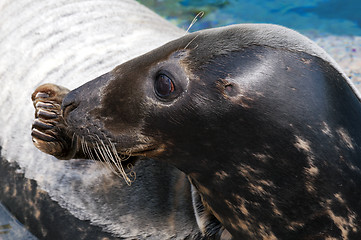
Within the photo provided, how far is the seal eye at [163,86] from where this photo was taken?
2.10 meters

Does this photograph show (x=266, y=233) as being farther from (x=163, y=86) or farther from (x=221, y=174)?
(x=163, y=86)

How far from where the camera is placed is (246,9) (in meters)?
6.72

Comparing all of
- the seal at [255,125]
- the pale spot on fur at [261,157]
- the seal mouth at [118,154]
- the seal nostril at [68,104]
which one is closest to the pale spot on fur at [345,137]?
the seal at [255,125]

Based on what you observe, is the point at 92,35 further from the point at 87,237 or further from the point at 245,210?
the point at 245,210

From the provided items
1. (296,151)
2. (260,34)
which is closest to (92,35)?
(260,34)

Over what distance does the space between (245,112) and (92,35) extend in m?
1.70

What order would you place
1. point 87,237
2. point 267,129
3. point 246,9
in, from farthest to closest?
point 246,9, point 87,237, point 267,129

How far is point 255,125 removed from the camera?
2.03 meters

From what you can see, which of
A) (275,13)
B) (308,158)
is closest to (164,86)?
(308,158)

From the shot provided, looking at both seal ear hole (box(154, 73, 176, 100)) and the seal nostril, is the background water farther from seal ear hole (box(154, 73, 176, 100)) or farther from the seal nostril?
seal ear hole (box(154, 73, 176, 100))

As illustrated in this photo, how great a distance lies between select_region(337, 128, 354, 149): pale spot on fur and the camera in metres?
2.04

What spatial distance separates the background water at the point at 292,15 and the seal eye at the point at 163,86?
3681mm

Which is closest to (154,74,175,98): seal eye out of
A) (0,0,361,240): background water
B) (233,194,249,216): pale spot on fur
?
(233,194,249,216): pale spot on fur

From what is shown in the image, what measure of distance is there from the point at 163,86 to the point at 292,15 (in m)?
4.94
